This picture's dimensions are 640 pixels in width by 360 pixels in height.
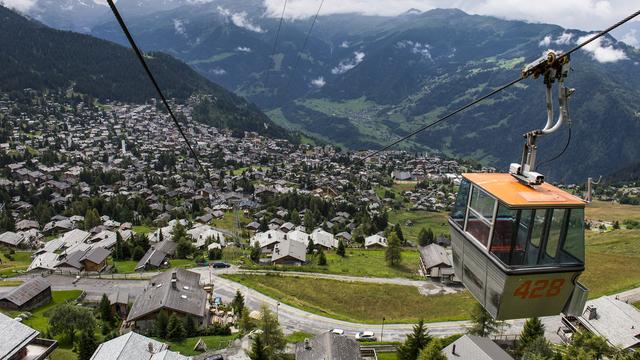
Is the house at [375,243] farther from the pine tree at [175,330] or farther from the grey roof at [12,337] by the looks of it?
the grey roof at [12,337]

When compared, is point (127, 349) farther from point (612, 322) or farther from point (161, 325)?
point (612, 322)

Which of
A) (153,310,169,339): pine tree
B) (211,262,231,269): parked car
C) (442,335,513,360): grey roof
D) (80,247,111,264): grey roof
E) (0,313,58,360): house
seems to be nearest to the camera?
(0,313,58,360): house

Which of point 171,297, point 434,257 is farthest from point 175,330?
point 434,257

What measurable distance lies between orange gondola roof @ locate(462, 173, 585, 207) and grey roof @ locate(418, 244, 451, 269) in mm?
55044

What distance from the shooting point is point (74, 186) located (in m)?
127

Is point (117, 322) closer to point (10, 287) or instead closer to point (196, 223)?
point (10, 287)

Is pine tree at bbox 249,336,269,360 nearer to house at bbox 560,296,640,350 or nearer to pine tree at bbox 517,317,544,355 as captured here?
pine tree at bbox 517,317,544,355

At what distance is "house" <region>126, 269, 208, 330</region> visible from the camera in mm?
43438

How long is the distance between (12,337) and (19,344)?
2.68 feet

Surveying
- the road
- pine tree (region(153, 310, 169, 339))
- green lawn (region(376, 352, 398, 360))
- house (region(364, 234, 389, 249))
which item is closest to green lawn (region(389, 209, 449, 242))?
house (region(364, 234, 389, 249))

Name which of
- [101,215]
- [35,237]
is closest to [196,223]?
[101,215]

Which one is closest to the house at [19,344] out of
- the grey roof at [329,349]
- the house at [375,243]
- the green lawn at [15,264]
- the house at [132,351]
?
the house at [132,351]

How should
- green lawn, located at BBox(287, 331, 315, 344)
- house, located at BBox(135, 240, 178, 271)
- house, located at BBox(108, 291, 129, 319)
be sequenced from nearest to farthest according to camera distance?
green lawn, located at BBox(287, 331, 315, 344) < house, located at BBox(108, 291, 129, 319) < house, located at BBox(135, 240, 178, 271)

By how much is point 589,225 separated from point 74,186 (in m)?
138
